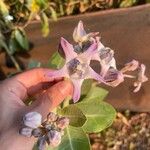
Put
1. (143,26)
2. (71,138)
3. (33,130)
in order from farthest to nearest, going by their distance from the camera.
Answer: (143,26), (71,138), (33,130)

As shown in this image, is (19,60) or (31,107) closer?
(31,107)

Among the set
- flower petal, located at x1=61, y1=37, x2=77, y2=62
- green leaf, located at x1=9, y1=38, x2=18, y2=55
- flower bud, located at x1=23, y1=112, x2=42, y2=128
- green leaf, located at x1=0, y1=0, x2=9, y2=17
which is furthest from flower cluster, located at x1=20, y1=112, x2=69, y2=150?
green leaf, located at x1=9, y1=38, x2=18, y2=55

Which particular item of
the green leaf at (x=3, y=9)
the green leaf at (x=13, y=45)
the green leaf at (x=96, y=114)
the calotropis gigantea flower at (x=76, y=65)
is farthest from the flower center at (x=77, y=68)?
the green leaf at (x=13, y=45)

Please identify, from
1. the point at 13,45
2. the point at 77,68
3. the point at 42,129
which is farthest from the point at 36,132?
the point at 13,45

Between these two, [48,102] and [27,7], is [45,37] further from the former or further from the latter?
[48,102]

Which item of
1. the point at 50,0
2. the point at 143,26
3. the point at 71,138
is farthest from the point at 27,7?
the point at 71,138

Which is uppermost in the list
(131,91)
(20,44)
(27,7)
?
(27,7)

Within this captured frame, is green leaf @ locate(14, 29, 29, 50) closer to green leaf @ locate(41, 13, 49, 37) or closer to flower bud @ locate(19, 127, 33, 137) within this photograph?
green leaf @ locate(41, 13, 49, 37)

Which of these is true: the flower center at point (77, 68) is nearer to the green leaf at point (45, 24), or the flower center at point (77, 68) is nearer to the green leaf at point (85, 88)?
the green leaf at point (85, 88)
